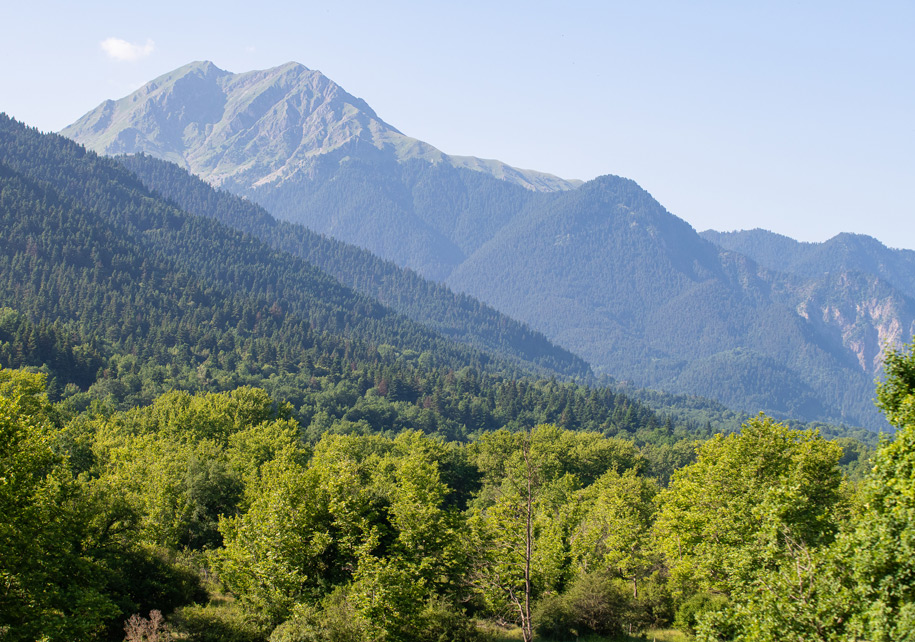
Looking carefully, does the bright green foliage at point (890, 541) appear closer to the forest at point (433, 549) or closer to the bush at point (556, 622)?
the forest at point (433, 549)

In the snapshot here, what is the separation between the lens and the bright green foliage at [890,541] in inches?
1009

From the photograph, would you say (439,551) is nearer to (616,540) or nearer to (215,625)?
(215,625)

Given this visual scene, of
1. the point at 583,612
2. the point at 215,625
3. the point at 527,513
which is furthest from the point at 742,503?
the point at 215,625

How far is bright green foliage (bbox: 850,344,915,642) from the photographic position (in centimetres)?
2562

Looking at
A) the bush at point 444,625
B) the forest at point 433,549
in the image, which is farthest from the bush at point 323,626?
the bush at point 444,625

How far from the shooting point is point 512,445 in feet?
410

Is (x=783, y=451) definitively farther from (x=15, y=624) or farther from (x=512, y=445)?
(x=512, y=445)

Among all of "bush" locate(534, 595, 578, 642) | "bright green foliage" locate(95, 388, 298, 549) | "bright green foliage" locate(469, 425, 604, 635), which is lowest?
"bright green foliage" locate(95, 388, 298, 549)

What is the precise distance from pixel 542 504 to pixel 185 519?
38817 mm

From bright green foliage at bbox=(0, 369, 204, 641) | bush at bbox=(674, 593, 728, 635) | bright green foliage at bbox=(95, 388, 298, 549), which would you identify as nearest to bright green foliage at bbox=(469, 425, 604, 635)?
bush at bbox=(674, 593, 728, 635)

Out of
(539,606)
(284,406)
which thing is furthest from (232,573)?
(284,406)

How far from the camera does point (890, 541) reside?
26844 mm

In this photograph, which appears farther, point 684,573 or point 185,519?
point 185,519

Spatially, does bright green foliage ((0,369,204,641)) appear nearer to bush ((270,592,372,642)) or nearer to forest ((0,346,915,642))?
forest ((0,346,915,642))
